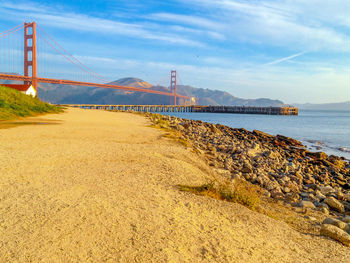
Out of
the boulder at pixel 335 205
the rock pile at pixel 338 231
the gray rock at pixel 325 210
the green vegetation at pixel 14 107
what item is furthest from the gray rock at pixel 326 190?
the green vegetation at pixel 14 107

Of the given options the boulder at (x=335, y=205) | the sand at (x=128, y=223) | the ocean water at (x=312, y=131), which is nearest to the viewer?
the sand at (x=128, y=223)

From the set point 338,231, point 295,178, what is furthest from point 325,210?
point 295,178

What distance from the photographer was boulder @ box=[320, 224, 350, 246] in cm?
383

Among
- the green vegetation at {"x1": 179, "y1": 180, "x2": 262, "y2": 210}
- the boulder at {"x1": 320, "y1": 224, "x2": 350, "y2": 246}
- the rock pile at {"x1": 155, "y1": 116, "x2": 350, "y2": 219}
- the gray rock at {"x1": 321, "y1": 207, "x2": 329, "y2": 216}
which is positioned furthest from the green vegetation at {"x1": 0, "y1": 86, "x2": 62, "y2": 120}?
the boulder at {"x1": 320, "y1": 224, "x2": 350, "y2": 246}

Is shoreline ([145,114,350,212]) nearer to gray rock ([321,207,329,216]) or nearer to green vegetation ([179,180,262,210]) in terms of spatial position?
gray rock ([321,207,329,216])

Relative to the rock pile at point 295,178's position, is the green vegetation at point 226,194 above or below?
above

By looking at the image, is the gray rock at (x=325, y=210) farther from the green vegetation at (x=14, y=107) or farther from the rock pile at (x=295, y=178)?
the green vegetation at (x=14, y=107)

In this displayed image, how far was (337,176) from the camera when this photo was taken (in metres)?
10.5

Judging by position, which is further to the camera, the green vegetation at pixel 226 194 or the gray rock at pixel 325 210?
the gray rock at pixel 325 210

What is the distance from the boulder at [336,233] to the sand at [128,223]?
15cm

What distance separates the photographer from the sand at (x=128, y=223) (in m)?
2.96

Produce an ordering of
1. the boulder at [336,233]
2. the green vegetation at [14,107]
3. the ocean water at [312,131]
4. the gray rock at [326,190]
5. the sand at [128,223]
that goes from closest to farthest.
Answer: the sand at [128,223], the boulder at [336,233], the gray rock at [326,190], the green vegetation at [14,107], the ocean water at [312,131]

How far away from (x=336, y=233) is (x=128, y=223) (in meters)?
2.95

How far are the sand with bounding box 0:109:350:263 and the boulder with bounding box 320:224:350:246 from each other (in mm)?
146
